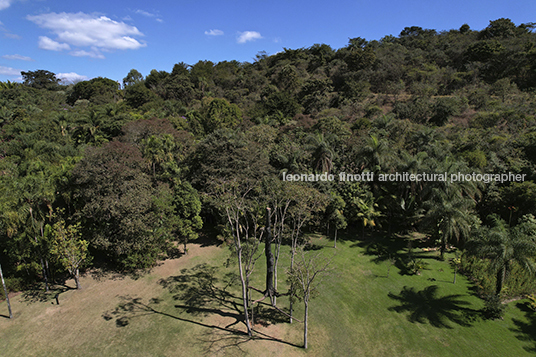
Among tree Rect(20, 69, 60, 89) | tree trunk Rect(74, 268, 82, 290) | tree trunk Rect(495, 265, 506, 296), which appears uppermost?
tree Rect(20, 69, 60, 89)

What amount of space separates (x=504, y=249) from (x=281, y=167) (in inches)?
729

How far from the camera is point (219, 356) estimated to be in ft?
41.2

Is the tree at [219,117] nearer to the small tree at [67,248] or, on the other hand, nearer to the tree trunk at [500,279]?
the small tree at [67,248]

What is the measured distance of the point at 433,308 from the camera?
596 inches

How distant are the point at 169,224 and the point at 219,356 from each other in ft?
32.1

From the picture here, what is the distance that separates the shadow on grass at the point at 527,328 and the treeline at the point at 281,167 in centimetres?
170

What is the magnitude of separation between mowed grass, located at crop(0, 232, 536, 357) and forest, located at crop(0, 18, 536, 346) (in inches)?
40.5

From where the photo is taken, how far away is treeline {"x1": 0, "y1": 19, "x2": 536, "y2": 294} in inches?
685

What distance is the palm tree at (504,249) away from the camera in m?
13.4

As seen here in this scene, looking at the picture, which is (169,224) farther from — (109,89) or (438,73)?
(109,89)

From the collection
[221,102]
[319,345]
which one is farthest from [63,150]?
[319,345]

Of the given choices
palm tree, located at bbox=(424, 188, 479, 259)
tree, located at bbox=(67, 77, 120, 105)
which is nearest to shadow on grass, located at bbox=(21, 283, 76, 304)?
palm tree, located at bbox=(424, 188, 479, 259)

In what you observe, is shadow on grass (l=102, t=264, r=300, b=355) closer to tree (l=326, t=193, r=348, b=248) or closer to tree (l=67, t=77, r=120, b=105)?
tree (l=326, t=193, r=348, b=248)

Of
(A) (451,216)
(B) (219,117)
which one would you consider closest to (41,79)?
(B) (219,117)
